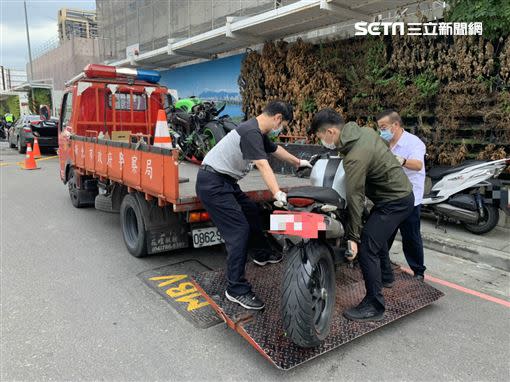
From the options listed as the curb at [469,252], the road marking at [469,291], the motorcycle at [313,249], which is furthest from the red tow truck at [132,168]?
the curb at [469,252]

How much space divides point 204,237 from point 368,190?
1823 millimetres

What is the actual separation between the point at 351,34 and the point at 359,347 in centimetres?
775

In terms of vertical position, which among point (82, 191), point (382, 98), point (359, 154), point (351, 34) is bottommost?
point (82, 191)

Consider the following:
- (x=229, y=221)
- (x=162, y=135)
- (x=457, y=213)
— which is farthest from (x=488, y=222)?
(x=162, y=135)

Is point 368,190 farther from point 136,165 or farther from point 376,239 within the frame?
point 136,165

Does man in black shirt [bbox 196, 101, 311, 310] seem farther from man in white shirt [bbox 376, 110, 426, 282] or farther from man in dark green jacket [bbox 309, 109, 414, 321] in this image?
man in white shirt [bbox 376, 110, 426, 282]

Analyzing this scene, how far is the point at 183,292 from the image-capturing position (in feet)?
13.1

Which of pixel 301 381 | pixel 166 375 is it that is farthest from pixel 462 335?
pixel 166 375

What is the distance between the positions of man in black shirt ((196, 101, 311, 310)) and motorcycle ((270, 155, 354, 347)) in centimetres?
36

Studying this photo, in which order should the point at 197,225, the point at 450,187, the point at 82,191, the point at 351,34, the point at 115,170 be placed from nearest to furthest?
the point at 197,225, the point at 115,170, the point at 450,187, the point at 82,191, the point at 351,34

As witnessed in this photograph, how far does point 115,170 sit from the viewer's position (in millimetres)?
5020

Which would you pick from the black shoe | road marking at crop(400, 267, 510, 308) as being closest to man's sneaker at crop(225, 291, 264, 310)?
the black shoe

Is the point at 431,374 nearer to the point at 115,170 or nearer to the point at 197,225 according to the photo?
the point at 197,225

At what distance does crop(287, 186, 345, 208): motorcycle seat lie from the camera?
301 centimetres
